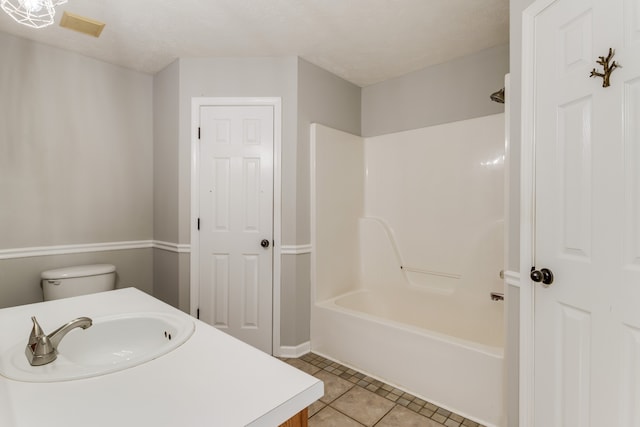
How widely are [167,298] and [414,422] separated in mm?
2143

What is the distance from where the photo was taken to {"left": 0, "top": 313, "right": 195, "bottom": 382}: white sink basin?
33.6 inches

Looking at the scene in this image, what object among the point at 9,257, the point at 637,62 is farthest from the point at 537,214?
the point at 9,257

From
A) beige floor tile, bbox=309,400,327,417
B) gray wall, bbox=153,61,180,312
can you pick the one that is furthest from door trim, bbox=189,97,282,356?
beige floor tile, bbox=309,400,327,417

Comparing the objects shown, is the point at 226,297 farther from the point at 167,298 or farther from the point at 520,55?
the point at 520,55

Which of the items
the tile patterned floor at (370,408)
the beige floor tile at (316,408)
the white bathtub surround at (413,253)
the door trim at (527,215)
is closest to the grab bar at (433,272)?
the white bathtub surround at (413,253)

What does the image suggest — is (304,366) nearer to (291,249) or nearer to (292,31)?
(291,249)

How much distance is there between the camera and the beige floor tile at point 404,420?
1.78 meters

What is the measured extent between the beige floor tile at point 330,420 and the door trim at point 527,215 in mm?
838

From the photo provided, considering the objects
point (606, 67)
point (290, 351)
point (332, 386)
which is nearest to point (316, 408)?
point (332, 386)

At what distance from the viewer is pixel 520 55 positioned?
1.45 meters

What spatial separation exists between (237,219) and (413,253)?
60.5 inches

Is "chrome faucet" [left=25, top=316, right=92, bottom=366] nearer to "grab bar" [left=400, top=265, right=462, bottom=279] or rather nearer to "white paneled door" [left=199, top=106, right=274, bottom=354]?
"white paneled door" [left=199, top=106, right=274, bottom=354]

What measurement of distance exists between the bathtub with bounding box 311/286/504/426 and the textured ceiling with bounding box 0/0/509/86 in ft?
6.31

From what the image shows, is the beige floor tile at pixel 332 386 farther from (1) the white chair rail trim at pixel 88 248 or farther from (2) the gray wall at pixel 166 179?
(1) the white chair rail trim at pixel 88 248
